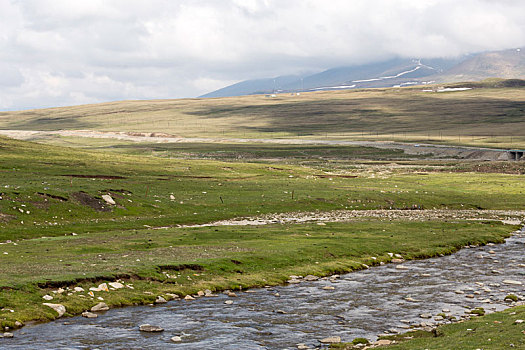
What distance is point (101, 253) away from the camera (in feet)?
152

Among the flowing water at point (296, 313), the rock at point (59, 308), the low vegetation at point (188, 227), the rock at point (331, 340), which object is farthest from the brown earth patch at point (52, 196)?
the rock at point (331, 340)

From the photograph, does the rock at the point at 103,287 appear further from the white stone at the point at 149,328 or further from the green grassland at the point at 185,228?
the white stone at the point at 149,328

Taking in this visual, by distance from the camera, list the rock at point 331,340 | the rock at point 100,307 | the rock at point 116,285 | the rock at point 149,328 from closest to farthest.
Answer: the rock at point 331,340, the rock at point 149,328, the rock at point 100,307, the rock at point 116,285

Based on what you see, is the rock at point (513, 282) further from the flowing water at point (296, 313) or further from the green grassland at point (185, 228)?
the green grassland at point (185, 228)

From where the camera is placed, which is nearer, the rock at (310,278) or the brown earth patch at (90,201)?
the rock at (310,278)

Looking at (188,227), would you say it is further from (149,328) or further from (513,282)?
(149,328)

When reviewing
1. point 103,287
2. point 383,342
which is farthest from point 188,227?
point 383,342

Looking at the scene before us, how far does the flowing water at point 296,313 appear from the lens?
28562 millimetres

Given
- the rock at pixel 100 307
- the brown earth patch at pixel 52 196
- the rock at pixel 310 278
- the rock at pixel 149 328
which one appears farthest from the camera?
the brown earth patch at pixel 52 196

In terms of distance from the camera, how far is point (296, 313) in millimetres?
34375

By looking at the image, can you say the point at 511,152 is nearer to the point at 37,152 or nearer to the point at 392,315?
the point at 37,152

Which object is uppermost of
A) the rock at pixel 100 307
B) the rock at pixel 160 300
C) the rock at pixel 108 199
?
the rock at pixel 108 199

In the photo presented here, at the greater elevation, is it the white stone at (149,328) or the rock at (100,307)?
the rock at (100,307)

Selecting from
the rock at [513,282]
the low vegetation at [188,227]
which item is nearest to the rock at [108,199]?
the low vegetation at [188,227]
